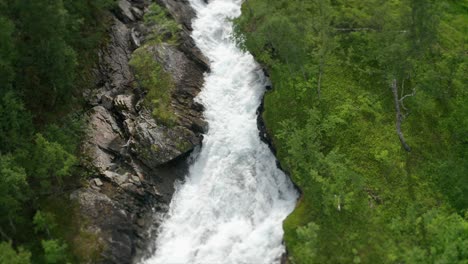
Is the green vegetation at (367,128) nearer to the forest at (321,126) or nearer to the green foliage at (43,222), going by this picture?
the forest at (321,126)

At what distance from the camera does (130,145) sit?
1372 inches

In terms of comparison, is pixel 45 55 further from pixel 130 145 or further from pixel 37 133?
pixel 130 145

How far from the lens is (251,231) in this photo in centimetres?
3167

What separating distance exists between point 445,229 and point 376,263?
219 inches

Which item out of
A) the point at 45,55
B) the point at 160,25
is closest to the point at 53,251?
the point at 45,55

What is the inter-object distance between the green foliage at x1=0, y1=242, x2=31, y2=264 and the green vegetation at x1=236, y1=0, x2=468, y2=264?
16.6 meters

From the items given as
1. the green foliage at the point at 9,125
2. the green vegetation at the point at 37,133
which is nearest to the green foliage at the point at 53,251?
the green vegetation at the point at 37,133

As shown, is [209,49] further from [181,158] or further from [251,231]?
[251,231]

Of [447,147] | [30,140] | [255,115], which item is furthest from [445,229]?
[30,140]

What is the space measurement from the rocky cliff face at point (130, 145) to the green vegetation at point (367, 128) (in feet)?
22.4

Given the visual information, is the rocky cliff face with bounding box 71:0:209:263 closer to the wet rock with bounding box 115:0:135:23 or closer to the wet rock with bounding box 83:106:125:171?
the wet rock with bounding box 83:106:125:171

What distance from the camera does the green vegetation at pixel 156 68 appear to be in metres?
37.3

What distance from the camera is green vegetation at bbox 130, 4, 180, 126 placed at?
37312 millimetres

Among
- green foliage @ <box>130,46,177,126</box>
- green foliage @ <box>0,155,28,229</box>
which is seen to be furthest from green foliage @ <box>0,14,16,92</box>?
green foliage @ <box>130,46,177,126</box>
